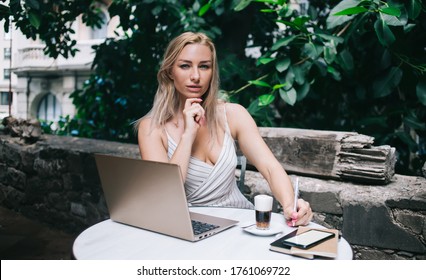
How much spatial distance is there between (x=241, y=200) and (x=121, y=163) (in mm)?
814

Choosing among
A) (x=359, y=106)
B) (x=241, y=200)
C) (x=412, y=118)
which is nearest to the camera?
(x=241, y=200)

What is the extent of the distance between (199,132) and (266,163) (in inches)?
14.1

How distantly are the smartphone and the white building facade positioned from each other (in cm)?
166

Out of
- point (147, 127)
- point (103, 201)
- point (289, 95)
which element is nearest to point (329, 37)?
point (289, 95)

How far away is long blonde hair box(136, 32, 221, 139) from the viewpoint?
1802 millimetres

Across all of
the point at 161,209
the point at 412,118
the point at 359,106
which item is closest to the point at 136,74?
the point at 359,106

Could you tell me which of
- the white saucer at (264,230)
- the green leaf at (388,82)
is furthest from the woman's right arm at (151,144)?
the green leaf at (388,82)

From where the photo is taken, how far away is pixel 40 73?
3.99 meters

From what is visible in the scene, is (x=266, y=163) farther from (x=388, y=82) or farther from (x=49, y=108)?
(x=49, y=108)

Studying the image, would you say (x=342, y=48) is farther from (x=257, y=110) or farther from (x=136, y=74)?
(x=136, y=74)

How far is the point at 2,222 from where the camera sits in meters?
3.15

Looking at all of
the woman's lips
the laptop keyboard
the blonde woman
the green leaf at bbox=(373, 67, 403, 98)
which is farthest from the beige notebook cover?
the green leaf at bbox=(373, 67, 403, 98)

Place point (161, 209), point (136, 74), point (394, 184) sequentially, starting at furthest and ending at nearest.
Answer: point (136, 74)
point (394, 184)
point (161, 209)

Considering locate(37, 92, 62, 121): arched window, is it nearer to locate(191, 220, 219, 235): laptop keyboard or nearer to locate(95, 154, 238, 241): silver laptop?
locate(95, 154, 238, 241): silver laptop
